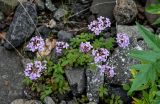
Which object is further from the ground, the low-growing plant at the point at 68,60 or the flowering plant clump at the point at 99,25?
the flowering plant clump at the point at 99,25

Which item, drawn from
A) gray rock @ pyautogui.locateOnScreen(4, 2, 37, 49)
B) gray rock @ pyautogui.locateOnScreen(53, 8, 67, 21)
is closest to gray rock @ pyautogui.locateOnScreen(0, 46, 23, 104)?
gray rock @ pyautogui.locateOnScreen(4, 2, 37, 49)

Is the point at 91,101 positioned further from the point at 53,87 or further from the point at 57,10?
the point at 57,10

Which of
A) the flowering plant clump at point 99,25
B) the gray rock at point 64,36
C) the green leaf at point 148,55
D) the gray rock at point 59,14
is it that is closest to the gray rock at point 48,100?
the gray rock at point 64,36

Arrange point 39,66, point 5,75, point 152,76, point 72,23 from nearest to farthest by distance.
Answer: point 152,76 → point 39,66 → point 5,75 → point 72,23

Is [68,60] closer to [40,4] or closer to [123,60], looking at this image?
[123,60]

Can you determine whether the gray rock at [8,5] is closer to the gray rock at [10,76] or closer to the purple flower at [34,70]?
the gray rock at [10,76]

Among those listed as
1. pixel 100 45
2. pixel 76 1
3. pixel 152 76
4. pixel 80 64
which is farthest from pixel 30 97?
pixel 152 76

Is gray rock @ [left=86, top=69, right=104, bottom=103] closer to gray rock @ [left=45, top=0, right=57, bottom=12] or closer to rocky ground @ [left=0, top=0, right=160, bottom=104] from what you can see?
rocky ground @ [left=0, top=0, right=160, bottom=104]
